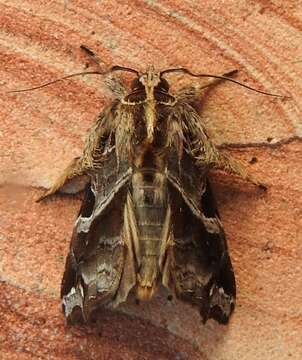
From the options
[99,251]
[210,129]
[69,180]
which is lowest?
[99,251]

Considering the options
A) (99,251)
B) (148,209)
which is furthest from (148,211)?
(99,251)

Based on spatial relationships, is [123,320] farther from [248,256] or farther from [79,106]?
[79,106]

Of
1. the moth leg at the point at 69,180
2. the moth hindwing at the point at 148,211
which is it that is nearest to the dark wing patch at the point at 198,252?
the moth hindwing at the point at 148,211

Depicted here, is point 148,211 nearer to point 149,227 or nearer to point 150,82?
point 149,227

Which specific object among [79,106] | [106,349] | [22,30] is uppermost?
[22,30]

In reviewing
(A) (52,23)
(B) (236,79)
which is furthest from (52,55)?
(B) (236,79)

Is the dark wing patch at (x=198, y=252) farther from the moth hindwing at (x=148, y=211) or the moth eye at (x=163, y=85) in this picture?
the moth eye at (x=163, y=85)

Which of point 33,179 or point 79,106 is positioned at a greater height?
point 79,106
